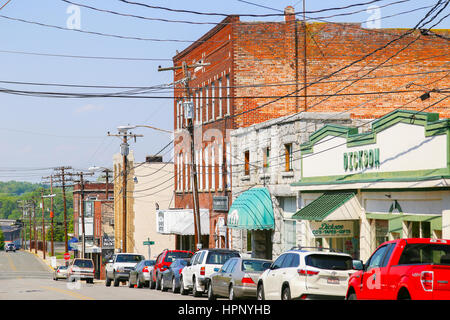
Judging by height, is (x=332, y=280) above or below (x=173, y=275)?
above

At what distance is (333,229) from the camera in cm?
3136

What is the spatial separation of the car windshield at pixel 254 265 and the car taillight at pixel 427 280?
10.0 m

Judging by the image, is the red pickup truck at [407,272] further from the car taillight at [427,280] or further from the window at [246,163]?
the window at [246,163]

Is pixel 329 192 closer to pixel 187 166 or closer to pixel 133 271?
pixel 133 271

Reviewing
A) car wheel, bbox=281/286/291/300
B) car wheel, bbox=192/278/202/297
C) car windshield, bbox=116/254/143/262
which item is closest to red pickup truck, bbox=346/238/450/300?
car wheel, bbox=281/286/291/300

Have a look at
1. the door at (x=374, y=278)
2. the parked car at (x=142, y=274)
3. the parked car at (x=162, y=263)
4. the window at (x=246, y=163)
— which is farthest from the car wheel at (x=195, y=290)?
the window at (x=246, y=163)

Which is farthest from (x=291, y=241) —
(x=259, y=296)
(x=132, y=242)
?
(x=132, y=242)

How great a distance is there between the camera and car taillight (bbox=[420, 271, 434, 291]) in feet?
46.9

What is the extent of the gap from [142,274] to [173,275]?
607 centimetres

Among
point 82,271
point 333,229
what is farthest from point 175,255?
point 82,271

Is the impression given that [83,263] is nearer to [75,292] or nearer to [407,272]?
[75,292]

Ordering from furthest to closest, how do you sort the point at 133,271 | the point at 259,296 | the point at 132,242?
the point at 132,242, the point at 133,271, the point at 259,296

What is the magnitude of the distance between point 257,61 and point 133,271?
42.1ft

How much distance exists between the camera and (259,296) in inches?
885
